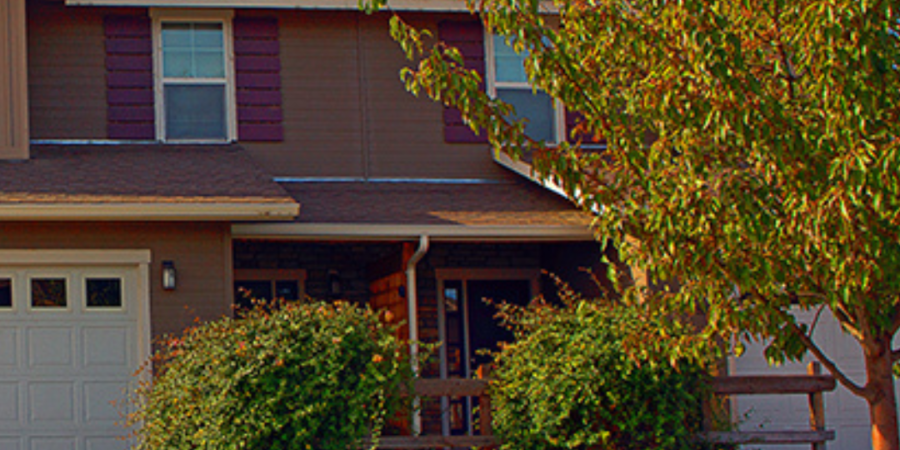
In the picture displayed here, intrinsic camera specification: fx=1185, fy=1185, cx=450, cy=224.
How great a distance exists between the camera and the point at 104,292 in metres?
11.2

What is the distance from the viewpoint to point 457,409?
14.8 m

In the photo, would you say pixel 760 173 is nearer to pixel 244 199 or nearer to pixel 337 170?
pixel 244 199

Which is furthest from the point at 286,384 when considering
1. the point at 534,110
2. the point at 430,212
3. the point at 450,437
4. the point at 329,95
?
the point at 534,110

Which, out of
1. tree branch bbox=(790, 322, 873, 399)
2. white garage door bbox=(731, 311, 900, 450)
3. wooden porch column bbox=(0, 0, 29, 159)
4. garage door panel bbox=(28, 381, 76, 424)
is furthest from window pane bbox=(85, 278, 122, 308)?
tree branch bbox=(790, 322, 873, 399)

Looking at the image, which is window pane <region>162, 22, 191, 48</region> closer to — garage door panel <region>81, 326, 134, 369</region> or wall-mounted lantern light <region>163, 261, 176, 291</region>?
wall-mounted lantern light <region>163, 261, 176, 291</region>

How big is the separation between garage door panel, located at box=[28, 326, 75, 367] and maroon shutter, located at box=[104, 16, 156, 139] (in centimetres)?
277

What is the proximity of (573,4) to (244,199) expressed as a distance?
4396 mm

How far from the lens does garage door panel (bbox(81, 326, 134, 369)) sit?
11.1 m

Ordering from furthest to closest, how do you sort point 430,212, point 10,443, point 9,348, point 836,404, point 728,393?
point 836,404, point 430,212, point 9,348, point 10,443, point 728,393

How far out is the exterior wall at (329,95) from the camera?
13.0 metres

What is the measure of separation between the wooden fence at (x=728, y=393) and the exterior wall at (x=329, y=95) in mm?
4866

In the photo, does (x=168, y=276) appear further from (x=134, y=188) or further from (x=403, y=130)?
(x=403, y=130)

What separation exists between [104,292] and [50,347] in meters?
0.70

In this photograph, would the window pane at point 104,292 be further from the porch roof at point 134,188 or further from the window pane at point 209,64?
the window pane at point 209,64
